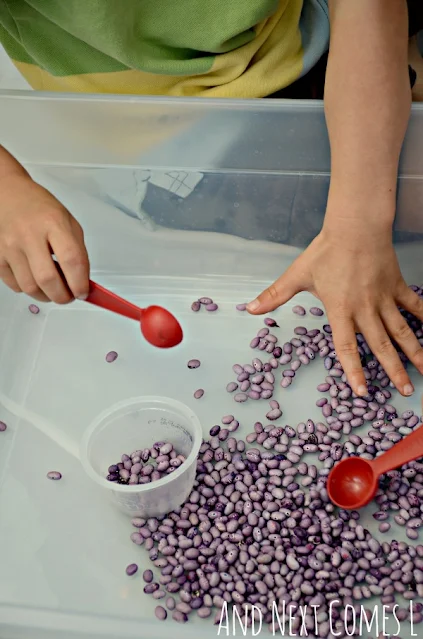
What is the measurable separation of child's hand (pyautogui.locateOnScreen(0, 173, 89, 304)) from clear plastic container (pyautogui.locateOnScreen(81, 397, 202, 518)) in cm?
24

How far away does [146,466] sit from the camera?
1.02 meters

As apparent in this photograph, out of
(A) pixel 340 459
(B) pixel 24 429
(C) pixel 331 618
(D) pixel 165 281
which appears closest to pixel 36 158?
(D) pixel 165 281

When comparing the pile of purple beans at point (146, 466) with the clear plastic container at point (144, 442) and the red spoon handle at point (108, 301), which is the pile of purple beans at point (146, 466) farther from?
the red spoon handle at point (108, 301)

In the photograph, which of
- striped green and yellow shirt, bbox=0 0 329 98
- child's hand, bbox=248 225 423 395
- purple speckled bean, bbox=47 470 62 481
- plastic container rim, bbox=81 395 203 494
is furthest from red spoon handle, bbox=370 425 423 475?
striped green and yellow shirt, bbox=0 0 329 98

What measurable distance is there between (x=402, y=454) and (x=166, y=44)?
0.76m

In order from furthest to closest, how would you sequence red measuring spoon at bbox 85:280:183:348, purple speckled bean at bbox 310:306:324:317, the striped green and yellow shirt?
1. purple speckled bean at bbox 310:306:324:317
2. the striped green and yellow shirt
3. red measuring spoon at bbox 85:280:183:348

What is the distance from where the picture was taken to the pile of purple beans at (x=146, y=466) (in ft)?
3.31

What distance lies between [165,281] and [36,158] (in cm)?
32

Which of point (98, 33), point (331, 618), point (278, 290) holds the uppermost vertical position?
point (98, 33)

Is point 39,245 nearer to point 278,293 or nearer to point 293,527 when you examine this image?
point 278,293

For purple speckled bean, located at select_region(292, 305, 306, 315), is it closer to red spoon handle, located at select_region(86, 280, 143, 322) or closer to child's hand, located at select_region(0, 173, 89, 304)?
red spoon handle, located at select_region(86, 280, 143, 322)

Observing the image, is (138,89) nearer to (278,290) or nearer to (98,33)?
(98,33)

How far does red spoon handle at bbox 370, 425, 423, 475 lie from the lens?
881 millimetres

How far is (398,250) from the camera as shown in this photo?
124cm
